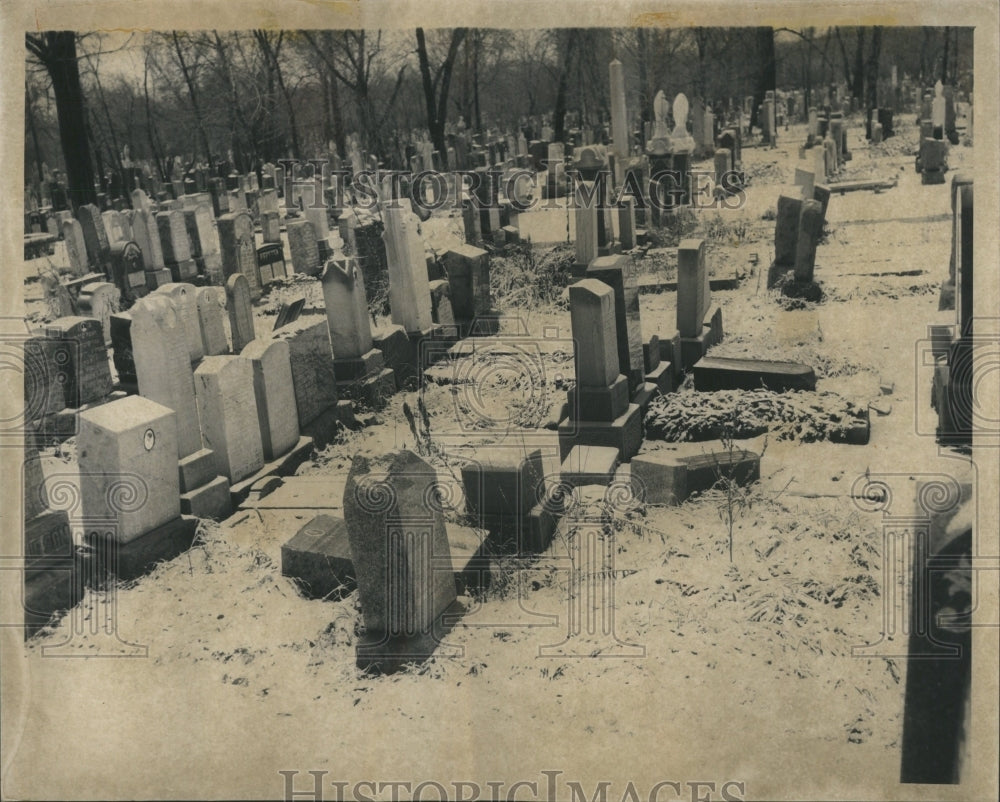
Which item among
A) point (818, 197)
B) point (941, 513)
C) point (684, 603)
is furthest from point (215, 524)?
point (818, 197)

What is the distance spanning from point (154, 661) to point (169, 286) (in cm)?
330

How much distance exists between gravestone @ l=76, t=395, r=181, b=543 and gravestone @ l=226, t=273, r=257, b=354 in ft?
12.0

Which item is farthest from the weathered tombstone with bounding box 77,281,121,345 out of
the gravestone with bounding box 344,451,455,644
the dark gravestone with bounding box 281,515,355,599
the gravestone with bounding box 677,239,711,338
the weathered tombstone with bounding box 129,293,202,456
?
the gravestone with bounding box 344,451,455,644

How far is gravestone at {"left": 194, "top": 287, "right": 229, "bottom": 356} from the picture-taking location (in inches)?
319

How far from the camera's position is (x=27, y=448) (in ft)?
15.8

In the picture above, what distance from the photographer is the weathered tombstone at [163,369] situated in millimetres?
5965

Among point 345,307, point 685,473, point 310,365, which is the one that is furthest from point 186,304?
point 685,473

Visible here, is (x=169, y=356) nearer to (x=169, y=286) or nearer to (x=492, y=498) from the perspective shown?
(x=169, y=286)

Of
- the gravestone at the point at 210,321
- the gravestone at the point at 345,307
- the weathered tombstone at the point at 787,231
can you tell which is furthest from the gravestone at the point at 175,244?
the weathered tombstone at the point at 787,231

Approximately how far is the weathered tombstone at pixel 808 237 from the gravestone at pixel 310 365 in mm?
5318

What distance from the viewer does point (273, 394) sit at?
6492 millimetres

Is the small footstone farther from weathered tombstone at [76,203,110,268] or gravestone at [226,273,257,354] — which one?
weathered tombstone at [76,203,110,268]

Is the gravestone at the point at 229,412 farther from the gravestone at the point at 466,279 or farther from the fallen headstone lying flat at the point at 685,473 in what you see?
the gravestone at the point at 466,279

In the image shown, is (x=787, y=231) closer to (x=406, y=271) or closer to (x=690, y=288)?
(x=690, y=288)
